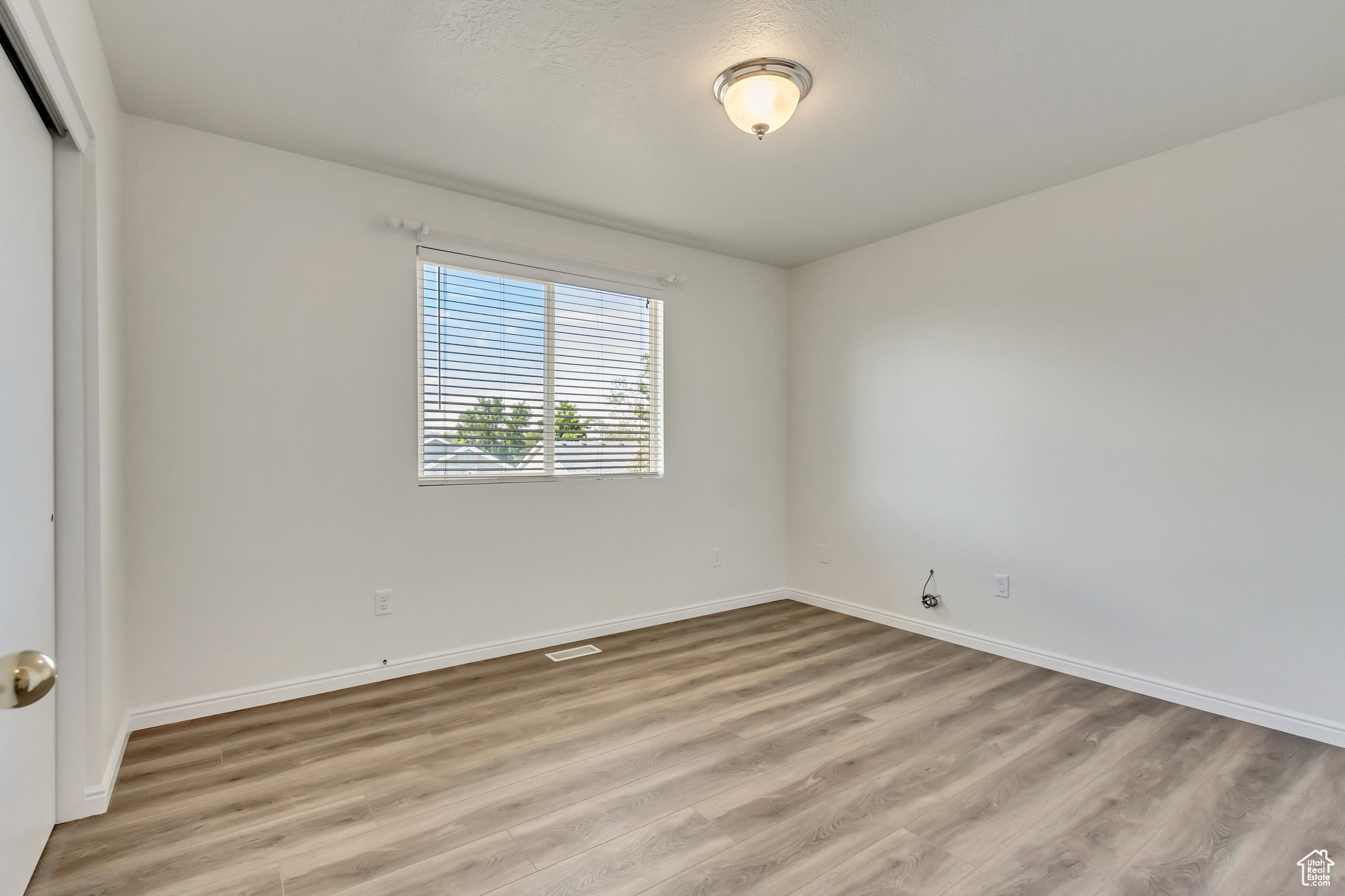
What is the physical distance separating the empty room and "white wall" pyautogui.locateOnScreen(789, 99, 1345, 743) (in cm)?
2

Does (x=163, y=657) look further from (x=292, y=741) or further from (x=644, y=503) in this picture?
(x=644, y=503)

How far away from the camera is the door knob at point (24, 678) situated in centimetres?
69

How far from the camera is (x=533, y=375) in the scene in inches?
143

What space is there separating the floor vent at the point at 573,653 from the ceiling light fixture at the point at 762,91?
270 centimetres

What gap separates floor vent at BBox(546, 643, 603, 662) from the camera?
346 centimetres

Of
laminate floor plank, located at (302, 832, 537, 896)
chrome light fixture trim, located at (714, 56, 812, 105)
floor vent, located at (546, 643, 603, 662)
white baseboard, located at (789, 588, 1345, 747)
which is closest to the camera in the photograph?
laminate floor plank, located at (302, 832, 537, 896)

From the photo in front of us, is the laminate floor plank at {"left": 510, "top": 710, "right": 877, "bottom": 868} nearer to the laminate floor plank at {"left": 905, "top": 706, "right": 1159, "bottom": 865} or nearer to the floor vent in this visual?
the laminate floor plank at {"left": 905, "top": 706, "right": 1159, "bottom": 865}

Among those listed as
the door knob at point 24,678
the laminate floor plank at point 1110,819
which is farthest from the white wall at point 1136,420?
the door knob at point 24,678

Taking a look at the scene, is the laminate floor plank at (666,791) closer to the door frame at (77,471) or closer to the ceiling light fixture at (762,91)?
the door frame at (77,471)

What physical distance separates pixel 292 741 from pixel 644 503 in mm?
2205

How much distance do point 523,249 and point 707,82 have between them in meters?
1.53

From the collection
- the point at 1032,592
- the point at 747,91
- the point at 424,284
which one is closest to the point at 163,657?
the point at 424,284

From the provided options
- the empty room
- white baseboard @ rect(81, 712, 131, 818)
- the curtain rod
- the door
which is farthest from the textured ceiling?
white baseboard @ rect(81, 712, 131, 818)

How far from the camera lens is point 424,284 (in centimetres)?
328
